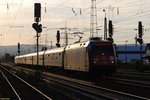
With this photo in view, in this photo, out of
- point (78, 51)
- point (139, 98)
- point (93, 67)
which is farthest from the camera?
point (78, 51)

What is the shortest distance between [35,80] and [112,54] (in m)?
8.14

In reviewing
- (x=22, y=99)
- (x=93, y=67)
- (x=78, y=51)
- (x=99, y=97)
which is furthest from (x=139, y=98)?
(x=78, y=51)

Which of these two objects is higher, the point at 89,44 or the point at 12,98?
the point at 89,44

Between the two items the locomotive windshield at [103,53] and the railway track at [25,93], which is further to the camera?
the locomotive windshield at [103,53]

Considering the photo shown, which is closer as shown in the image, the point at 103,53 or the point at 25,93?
the point at 25,93

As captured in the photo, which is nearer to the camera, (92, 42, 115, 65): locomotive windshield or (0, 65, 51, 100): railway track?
(0, 65, 51, 100): railway track

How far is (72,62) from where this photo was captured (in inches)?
1725

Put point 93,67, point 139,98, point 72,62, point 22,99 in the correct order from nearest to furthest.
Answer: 1. point 139,98
2. point 22,99
3. point 93,67
4. point 72,62

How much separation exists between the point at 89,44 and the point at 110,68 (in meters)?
2.63

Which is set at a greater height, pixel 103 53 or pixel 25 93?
pixel 103 53

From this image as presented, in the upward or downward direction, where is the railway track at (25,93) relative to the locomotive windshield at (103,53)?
downward

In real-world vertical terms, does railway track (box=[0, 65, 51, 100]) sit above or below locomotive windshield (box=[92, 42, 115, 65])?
below

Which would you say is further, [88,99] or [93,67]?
[93,67]

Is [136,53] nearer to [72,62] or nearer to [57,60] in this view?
[57,60]
